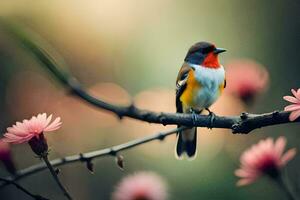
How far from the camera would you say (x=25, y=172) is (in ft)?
1.30

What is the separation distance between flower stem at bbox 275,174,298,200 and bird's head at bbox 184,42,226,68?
272mm

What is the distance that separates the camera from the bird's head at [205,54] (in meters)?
0.72

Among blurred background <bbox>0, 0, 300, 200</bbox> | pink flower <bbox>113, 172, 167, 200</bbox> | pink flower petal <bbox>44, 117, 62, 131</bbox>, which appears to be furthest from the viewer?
blurred background <bbox>0, 0, 300, 200</bbox>

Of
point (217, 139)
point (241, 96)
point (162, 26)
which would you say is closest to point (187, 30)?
point (162, 26)

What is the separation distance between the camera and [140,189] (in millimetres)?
534

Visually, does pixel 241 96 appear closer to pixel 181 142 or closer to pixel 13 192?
pixel 181 142

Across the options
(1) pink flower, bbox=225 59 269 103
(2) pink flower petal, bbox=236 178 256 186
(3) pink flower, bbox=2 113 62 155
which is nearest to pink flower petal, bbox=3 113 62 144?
(3) pink flower, bbox=2 113 62 155

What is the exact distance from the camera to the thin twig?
0.87 ft

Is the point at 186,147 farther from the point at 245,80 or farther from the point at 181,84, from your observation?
the point at 245,80

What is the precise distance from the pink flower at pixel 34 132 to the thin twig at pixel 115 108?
59mm

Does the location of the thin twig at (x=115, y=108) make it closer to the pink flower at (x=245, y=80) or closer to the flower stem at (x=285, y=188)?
the flower stem at (x=285, y=188)

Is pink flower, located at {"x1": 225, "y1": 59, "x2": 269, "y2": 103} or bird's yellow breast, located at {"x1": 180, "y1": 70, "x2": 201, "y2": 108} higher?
bird's yellow breast, located at {"x1": 180, "y1": 70, "x2": 201, "y2": 108}

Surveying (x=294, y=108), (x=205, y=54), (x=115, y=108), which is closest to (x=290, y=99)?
(x=294, y=108)

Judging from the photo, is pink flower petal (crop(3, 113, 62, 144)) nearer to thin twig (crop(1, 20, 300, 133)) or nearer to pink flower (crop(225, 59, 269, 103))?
thin twig (crop(1, 20, 300, 133))
